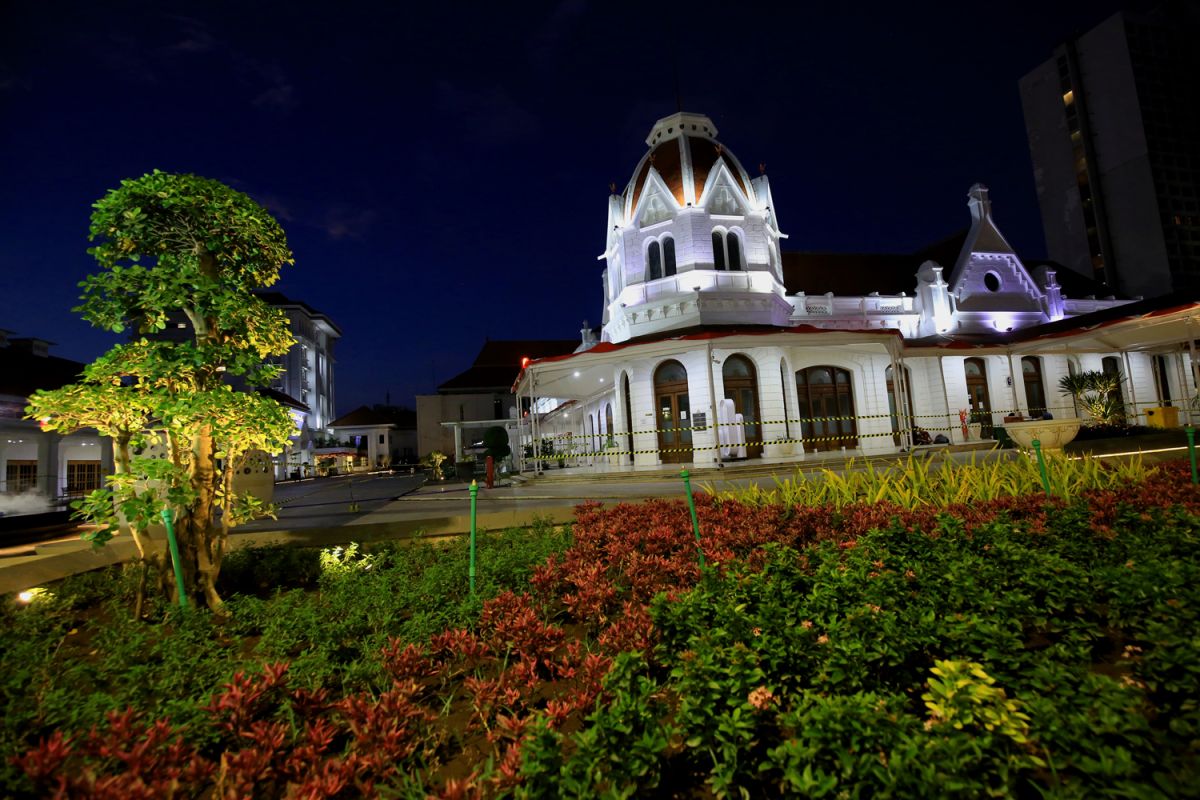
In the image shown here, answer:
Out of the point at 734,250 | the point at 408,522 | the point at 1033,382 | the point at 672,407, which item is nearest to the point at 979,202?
the point at 1033,382

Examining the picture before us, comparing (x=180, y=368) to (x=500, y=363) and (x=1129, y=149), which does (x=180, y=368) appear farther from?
(x=1129, y=149)

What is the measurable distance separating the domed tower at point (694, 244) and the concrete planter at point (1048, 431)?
35.4ft

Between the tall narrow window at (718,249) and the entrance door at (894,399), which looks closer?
the entrance door at (894,399)

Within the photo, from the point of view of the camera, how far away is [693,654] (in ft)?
9.56

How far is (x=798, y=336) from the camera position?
1561 centimetres

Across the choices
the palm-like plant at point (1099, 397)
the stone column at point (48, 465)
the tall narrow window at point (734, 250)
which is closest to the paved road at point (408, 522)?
the palm-like plant at point (1099, 397)

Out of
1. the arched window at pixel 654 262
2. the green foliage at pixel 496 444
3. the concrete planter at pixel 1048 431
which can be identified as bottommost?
the concrete planter at pixel 1048 431

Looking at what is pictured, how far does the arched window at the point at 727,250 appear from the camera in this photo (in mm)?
21547

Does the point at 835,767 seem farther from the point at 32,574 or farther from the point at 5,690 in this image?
the point at 32,574

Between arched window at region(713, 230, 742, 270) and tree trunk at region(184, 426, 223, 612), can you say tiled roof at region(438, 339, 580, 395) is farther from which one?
tree trunk at region(184, 426, 223, 612)

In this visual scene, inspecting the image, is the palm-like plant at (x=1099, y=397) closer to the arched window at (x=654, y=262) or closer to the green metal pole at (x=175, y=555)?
the arched window at (x=654, y=262)

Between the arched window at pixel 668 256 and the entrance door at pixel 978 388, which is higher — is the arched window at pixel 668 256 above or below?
above

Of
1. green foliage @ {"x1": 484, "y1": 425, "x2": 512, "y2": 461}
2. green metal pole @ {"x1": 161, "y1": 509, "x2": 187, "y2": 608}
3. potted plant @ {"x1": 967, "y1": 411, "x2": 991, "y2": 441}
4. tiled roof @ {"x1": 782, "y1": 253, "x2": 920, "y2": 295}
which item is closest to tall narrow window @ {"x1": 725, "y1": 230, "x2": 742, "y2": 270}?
tiled roof @ {"x1": 782, "y1": 253, "x2": 920, "y2": 295}

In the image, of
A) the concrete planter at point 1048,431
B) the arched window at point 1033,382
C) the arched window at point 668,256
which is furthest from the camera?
the arched window at point 1033,382
